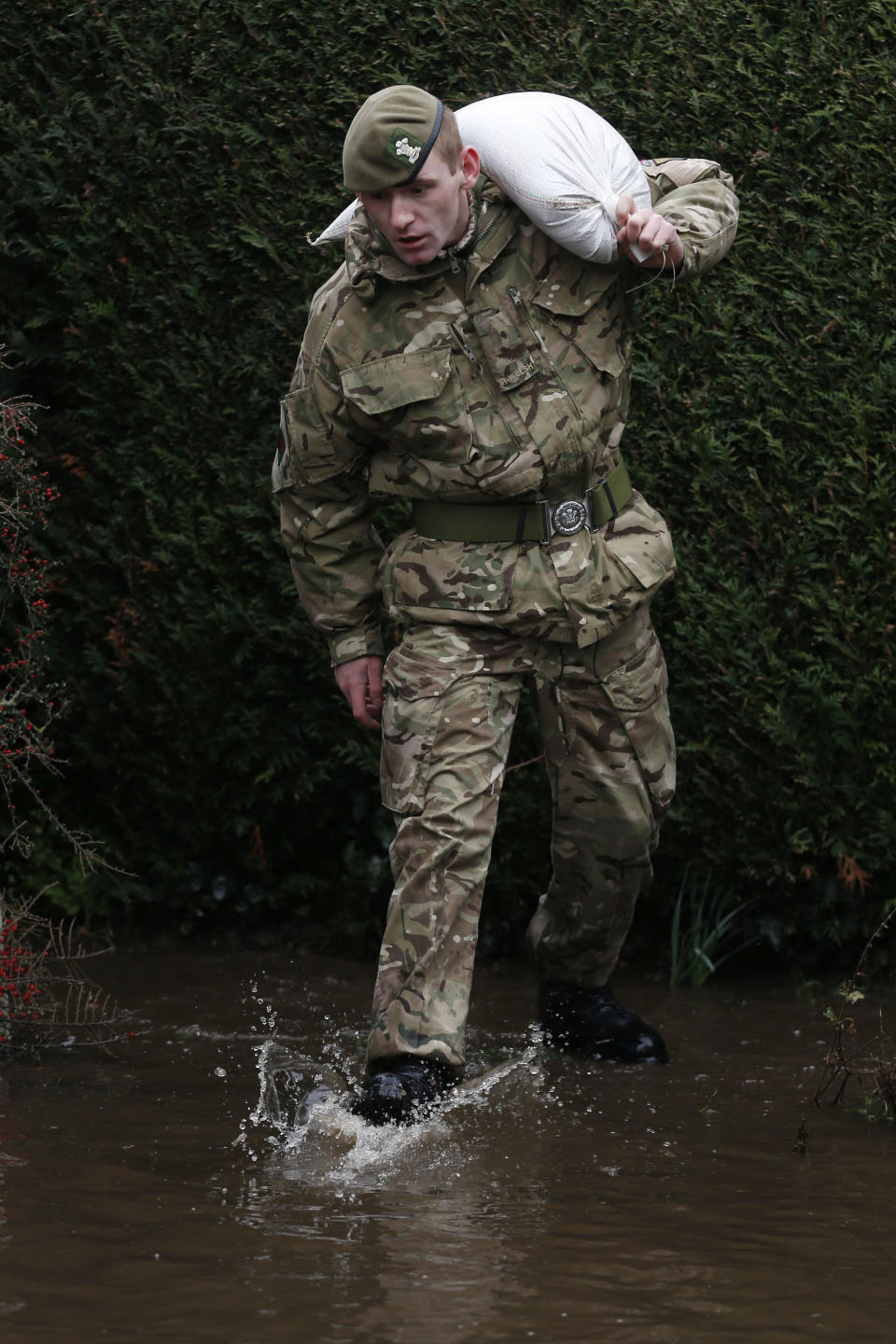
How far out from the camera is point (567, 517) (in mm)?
3773

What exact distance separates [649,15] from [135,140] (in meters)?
1.57

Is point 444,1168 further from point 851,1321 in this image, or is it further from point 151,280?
point 151,280

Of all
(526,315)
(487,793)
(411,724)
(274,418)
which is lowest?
(487,793)

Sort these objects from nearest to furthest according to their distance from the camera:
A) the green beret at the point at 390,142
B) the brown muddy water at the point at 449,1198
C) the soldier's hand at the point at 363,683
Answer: the brown muddy water at the point at 449,1198 → the green beret at the point at 390,142 → the soldier's hand at the point at 363,683

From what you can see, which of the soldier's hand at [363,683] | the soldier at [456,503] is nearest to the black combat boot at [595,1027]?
the soldier at [456,503]

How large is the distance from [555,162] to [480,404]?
49 cm

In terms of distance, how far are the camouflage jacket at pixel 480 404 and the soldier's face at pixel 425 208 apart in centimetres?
8

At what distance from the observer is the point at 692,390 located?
15.5ft

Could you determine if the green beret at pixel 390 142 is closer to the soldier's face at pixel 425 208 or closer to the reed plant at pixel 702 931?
the soldier's face at pixel 425 208

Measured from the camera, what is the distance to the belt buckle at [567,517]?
3.77 m

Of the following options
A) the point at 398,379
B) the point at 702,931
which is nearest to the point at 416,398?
the point at 398,379

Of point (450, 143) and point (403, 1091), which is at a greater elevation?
point (450, 143)

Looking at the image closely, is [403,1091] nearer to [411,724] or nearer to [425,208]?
[411,724]

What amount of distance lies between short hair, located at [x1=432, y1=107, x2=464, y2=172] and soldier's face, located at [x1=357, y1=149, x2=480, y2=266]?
1cm
